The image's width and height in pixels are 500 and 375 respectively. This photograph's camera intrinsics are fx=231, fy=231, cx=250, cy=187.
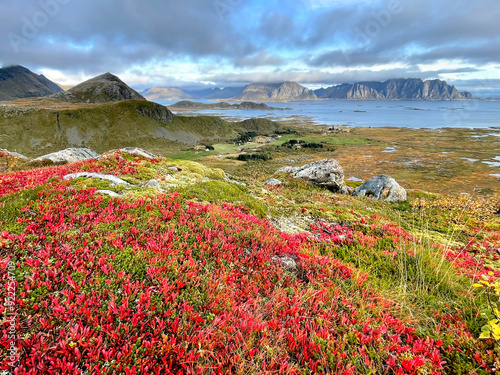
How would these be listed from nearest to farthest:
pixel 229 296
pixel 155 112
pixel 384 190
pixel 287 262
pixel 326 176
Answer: pixel 229 296
pixel 287 262
pixel 384 190
pixel 326 176
pixel 155 112

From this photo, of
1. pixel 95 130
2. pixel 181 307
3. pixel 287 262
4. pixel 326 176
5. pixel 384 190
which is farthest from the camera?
pixel 95 130

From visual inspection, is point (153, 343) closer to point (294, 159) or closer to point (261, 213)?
point (261, 213)

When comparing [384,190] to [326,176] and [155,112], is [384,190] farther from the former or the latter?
[155,112]

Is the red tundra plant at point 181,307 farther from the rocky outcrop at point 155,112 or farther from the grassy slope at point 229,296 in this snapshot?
the rocky outcrop at point 155,112

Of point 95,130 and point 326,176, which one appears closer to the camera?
point 326,176

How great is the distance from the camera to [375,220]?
496 inches

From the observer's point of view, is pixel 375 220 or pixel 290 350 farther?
pixel 375 220

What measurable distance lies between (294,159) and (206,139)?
90190mm

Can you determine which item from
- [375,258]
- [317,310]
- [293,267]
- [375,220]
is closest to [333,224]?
[375,220]

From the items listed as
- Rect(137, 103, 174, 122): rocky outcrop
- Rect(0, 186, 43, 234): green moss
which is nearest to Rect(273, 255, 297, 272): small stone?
Rect(0, 186, 43, 234): green moss

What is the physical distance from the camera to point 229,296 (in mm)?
4859

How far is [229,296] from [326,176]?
25.5 meters

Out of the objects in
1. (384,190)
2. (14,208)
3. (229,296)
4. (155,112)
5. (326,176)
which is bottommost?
(384,190)

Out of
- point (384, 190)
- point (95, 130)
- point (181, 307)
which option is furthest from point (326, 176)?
point (95, 130)
